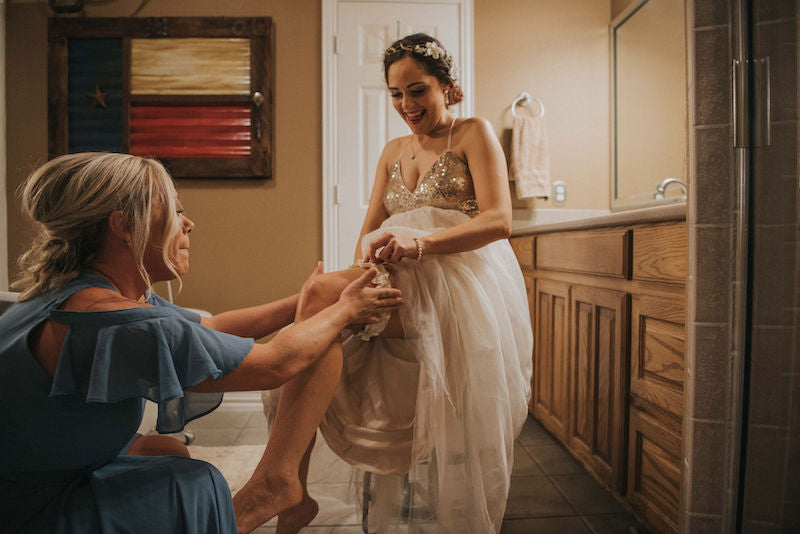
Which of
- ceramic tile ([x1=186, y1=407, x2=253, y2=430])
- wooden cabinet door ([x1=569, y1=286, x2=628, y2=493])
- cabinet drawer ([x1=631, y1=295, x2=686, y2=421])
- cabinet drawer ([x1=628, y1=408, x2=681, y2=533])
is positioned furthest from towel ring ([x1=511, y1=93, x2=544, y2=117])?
ceramic tile ([x1=186, y1=407, x2=253, y2=430])

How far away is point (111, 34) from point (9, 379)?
2.60 metres

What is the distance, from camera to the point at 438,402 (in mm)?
1081

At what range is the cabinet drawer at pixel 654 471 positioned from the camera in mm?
1185

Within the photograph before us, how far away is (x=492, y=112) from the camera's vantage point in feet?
9.12

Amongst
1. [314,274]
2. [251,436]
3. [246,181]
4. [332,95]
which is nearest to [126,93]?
[246,181]

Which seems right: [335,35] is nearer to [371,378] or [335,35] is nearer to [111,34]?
[111,34]

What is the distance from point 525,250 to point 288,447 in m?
1.64

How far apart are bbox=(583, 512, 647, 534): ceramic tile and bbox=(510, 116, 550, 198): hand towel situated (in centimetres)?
170

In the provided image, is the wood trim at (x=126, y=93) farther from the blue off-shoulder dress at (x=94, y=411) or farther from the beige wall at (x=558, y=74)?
the blue off-shoulder dress at (x=94, y=411)

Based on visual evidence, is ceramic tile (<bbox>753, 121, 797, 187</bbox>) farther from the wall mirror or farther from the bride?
the wall mirror

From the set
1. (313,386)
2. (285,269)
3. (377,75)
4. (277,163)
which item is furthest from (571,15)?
(313,386)

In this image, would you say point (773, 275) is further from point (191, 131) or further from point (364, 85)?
point (191, 131)

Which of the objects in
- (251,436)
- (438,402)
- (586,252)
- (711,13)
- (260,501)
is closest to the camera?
(711,13)

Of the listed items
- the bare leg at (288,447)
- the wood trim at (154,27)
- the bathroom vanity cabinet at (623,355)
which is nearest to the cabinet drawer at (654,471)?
the bathroom vanity cabinet at (623,355)
